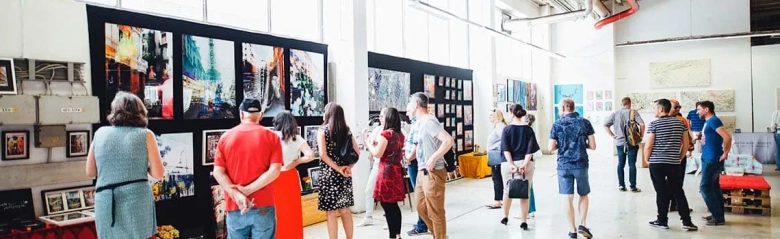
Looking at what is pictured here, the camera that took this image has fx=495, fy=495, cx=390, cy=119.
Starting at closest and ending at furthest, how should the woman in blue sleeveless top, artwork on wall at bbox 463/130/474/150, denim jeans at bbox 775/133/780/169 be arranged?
the woman in blue sleeveless top → denim jeans at bbox 775/133/780/169 → artwork on wall at bbox 463/130/474/150

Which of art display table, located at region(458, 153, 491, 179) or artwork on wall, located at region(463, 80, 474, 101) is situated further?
artwork on wall, located at region(463, 80, 474, 101)

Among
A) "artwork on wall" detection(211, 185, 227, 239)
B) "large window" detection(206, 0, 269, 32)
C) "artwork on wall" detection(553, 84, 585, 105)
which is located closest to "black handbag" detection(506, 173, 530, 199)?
"artwork on wall" detection(211, 185, 227, 239)

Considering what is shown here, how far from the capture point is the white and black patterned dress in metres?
4.35

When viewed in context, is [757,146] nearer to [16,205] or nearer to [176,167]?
[176,167]

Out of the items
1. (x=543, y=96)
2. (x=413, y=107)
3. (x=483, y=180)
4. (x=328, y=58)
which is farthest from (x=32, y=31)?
(x=543, y=96)

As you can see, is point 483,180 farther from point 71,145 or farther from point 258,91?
point 71,145

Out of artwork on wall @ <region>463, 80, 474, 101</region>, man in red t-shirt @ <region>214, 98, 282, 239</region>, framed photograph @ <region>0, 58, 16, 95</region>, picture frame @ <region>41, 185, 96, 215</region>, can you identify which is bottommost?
picture frame @ <region>41, 185, 96, 215</region>

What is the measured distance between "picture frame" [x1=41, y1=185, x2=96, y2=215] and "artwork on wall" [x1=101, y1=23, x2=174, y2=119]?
74 centimetres

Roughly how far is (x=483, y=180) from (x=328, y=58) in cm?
458

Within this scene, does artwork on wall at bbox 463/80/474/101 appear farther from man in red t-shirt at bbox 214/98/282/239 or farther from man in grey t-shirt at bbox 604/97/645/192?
man in red t-shirt at bbox 214/98/282/239

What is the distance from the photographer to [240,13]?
6.01m

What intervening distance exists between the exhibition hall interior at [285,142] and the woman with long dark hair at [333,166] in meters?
0.01

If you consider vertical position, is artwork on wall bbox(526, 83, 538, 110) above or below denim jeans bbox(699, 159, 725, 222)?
above

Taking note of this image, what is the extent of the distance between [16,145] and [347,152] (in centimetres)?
257
